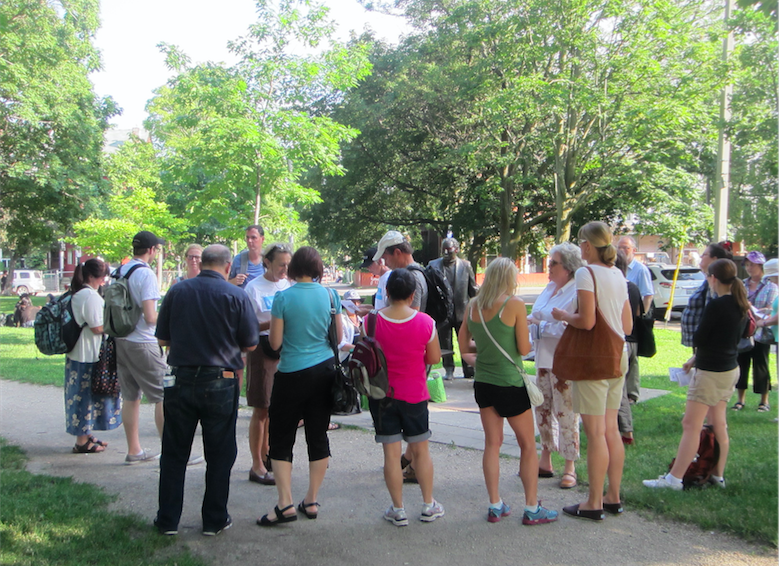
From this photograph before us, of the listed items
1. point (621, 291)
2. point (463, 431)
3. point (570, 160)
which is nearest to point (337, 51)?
point (570, 160)

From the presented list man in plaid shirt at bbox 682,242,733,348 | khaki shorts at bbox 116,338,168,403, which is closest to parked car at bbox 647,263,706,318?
man in plaid shirt at bbox 682,242,733,348

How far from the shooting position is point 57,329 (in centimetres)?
560

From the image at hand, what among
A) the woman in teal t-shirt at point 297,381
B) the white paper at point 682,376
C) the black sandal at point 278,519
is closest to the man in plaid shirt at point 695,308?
the white paper at point 682,376

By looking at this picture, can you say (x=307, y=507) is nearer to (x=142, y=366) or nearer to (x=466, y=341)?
(x=466, y=341)

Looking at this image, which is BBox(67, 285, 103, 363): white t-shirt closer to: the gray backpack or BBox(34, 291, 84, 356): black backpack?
BBox(34, 291, 84, 356): black backpack

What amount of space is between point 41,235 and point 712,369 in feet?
85.9

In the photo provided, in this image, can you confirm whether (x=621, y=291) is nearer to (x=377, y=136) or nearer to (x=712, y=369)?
(x=712, y=369)

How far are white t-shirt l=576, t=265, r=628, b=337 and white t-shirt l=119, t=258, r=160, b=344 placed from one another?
10.7 ft

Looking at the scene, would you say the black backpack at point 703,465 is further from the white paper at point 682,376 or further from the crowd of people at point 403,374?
the white paper at point 682,376

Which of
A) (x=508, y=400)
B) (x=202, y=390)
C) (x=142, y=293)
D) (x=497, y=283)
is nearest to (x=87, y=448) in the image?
(x=142, y=293)

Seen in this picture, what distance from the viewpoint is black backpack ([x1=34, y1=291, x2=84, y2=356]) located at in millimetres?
5562

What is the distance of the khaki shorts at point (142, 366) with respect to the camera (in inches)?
203

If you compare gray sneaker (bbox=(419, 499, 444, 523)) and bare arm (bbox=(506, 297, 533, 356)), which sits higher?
bare arm (bbox=(506, 297, 533, 356))

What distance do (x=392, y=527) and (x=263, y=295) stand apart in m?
2.00
